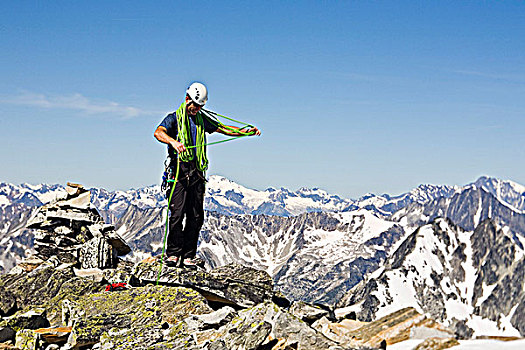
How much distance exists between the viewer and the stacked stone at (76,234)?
21.7m

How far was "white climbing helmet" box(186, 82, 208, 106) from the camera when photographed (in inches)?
701

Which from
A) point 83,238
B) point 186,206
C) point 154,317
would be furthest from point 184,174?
point 83,238

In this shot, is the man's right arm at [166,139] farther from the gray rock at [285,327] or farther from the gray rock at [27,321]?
the gray rock at [27,321]

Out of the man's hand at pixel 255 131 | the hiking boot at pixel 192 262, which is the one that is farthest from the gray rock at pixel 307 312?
the man's hand at pixel 255 131

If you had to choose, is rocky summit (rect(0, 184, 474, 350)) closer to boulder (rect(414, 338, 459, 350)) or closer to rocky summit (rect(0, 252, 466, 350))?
rocky summit (rect(0, 252, 466, 350))

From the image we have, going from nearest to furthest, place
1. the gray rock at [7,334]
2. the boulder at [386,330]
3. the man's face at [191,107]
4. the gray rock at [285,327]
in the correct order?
1. the gray rock at [285,327]
2. the gray rock at [7,334]
3. the boulder at [386,330]
4. the man's face at [191,107]

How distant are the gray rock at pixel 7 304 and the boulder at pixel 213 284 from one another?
154 inches

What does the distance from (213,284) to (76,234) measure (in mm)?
8574

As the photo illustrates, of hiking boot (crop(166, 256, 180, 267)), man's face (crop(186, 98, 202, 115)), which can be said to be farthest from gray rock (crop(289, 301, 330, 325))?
man's face (crop(186, 98, 202, 115))

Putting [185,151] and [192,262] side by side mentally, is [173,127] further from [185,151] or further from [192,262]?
[192,262]

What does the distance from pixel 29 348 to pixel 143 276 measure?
4395 millimetres

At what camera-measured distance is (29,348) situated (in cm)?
1465

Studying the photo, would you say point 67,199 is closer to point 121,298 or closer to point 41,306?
point 41,306

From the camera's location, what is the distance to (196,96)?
1781 cm
